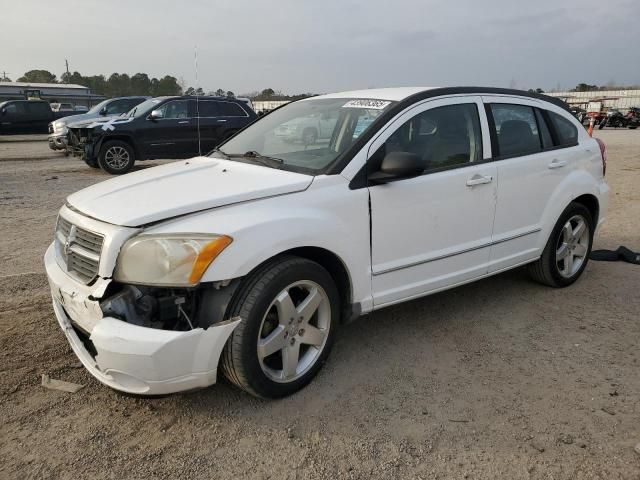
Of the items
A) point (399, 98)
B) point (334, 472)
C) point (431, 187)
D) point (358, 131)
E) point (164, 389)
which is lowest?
point (334, 472)

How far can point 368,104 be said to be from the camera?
11.7 feet

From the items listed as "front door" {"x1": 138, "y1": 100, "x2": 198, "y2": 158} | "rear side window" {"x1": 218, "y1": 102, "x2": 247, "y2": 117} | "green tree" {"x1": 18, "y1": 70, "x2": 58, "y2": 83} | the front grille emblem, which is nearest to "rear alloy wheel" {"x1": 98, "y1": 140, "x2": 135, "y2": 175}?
"front door" {"x1": 138, "y1": 100, "x2": 198, "y2": 158}

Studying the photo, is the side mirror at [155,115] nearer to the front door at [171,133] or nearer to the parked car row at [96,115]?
the front door at [171,133]

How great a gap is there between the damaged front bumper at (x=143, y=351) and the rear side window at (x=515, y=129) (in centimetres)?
258

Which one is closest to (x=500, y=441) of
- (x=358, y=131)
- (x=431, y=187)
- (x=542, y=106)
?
(x=431, y=187)

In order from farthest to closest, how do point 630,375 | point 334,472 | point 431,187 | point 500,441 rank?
point 431,187, point 630,375, point 500,441, point 334,472

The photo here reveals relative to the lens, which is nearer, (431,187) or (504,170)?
(431,187)

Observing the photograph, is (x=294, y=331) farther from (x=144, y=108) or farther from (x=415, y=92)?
(x=144, y=108)

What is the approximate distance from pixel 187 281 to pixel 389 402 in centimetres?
132

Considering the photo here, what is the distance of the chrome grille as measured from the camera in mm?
2629

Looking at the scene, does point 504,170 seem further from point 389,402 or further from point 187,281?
point 187,281

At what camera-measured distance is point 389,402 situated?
9.53 ft

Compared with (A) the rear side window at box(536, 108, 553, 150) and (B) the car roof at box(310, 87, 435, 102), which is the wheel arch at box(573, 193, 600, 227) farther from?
(B) the car roof at box(310, 87, 435, 102)

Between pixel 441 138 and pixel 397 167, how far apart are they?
0.75m
